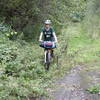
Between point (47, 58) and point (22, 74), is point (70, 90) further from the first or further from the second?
point (47, 58)

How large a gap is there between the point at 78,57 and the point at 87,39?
5521 millimetres

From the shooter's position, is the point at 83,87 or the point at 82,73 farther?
the point at 82,73

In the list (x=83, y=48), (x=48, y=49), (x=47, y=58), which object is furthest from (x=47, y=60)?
(x=83, y=48)

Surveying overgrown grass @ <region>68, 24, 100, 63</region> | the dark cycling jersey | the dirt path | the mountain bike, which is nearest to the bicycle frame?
the mountain bike

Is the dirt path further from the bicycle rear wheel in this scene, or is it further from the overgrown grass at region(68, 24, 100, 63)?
the overgrown grass at region(68, 24, 100, 63)

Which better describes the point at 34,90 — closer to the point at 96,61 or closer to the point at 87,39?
the point at 96,61

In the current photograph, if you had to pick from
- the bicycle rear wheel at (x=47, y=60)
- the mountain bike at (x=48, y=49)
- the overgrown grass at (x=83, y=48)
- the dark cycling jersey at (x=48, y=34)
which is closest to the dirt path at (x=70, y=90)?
the bicycle rear wheel at (x=47, y=60)

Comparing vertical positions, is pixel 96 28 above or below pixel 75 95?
above

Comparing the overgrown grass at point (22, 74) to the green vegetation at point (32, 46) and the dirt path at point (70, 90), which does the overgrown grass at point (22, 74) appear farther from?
the dirt path at point (70, 90)

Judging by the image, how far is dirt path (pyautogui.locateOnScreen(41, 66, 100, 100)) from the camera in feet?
26.7

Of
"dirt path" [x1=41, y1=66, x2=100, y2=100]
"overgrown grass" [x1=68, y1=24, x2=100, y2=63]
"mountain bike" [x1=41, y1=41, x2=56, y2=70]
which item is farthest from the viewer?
"overgrown grass" [x1=68, y1=24, x2=100, y2=63]

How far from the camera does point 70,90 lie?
8828 millimetres

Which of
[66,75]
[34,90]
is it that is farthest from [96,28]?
[34,90]

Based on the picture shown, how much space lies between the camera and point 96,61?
12.9m
